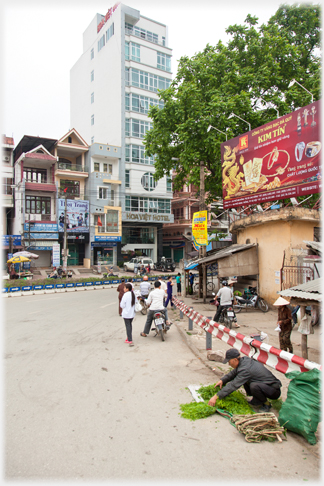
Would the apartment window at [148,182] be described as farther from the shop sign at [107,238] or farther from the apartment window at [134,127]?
the shop sign at [107,238]

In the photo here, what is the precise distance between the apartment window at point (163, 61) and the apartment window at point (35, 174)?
22567mm

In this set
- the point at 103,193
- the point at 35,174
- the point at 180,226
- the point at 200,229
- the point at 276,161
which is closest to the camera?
the point at 276,161

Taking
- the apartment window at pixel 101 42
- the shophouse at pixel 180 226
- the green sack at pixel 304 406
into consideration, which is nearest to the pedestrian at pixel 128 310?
the green sack at pixel 304 406

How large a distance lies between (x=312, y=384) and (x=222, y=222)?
44371 millimetres

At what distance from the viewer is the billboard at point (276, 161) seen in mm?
11867

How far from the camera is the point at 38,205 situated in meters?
37.5

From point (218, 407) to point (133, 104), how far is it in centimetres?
4385

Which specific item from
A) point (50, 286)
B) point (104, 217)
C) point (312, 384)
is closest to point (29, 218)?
point (104, 217)

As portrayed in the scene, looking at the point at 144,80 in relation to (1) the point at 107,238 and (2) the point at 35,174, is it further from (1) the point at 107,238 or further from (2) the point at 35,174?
(1) the point at 107,238

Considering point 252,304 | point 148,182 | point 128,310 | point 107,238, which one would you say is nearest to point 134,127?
point 148,182

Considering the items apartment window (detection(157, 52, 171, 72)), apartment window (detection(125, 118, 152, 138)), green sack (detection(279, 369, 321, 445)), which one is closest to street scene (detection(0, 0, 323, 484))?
green sack (detection(279, 369, 321, 445))

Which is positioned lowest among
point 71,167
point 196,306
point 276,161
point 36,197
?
point 196,306

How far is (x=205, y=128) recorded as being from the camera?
1781 centimetres

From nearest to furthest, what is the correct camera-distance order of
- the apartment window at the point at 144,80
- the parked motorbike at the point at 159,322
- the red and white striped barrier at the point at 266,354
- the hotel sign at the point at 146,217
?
the red and white striped barrier at the point at 266,354, the parked motorbike at the point at 159,322, the hotel sign at the point at 146,217, the apartment window at the point at 144,80
